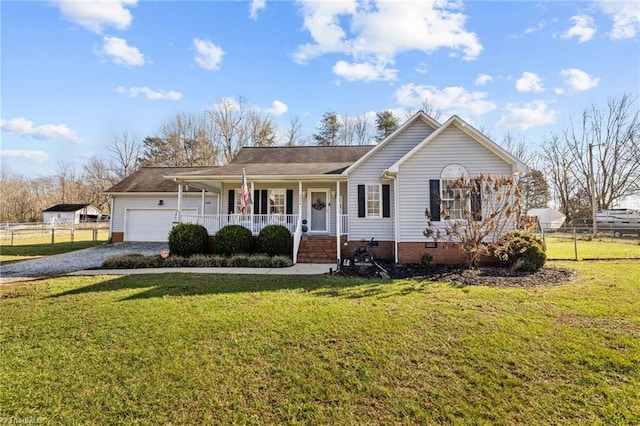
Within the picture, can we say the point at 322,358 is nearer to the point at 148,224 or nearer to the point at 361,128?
the point at 148,224

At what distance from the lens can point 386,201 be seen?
12.4 metres

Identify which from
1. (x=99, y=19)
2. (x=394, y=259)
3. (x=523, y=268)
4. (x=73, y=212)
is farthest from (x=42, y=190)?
(x=523, y=268)

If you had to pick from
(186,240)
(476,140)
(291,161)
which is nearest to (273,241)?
(186,240)

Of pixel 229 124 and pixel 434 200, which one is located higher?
pixel 229 124

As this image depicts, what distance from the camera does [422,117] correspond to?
41.8 feet

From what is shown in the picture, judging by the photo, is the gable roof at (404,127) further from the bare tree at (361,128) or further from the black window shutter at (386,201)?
the bare tree at (361,128)

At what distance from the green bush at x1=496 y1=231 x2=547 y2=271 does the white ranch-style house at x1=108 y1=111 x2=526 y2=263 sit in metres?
1.55

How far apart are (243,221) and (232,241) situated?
148cm

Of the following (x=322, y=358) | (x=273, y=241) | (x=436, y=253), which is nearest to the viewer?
(x=322, y=358)

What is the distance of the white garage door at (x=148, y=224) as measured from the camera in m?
17.0

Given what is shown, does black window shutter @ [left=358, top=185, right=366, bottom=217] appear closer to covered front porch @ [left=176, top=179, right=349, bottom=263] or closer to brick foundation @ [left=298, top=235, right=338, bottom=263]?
covered front porch @ [left=176, top=179, right=349, bottom=263]

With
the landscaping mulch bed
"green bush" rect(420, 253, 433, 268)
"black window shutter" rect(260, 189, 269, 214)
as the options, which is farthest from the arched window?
"black window shutter" rect(260, 189, 269, 214)

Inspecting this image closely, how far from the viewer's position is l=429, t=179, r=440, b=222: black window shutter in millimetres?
11141

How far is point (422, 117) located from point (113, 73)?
555 inches
